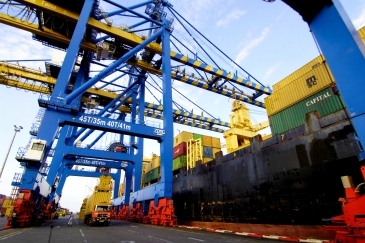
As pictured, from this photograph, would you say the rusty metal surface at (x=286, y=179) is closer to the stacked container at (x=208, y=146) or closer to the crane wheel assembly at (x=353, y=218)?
the crane wheel assembly at (x=353, y=218)

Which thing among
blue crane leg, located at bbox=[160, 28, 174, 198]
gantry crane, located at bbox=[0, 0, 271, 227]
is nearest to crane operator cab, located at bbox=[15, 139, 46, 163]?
gantry crane, located at bbox=[0, 0, 271, 227]

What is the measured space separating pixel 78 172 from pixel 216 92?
87.0ft

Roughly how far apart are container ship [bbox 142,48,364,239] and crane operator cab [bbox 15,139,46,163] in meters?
11.5

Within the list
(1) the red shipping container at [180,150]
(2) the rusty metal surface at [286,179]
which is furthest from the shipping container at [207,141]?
(2) the rusty metal surface at [286,179]

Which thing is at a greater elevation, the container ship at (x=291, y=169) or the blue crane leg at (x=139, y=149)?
the blue crane leg at (x=139, y=149)

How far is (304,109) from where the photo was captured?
10805mm

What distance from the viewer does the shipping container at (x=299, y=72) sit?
11533mm

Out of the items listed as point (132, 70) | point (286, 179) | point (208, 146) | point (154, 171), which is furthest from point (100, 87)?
point (286, 179)

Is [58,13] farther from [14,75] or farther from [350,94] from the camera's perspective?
[350,94]

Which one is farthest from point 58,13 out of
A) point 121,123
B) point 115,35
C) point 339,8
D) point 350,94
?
point 350,94

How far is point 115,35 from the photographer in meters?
18.0

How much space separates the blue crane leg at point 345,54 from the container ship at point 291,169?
1549 mm

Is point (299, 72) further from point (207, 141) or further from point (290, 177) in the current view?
point (207, 141)

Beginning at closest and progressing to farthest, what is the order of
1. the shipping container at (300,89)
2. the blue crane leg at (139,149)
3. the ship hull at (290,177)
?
1. the ship hull at (290,177)
2. the shipping container at (300,89)
3. the blue crane leg at (139,149)
